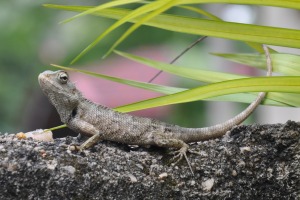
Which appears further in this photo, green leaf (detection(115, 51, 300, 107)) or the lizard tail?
the lizard tail

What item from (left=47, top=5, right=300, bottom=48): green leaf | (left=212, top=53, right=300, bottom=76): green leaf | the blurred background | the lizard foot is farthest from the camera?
the blurred background

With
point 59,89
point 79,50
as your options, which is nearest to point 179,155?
point 59,89

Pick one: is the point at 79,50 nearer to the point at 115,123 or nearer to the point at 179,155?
the point at 115,123

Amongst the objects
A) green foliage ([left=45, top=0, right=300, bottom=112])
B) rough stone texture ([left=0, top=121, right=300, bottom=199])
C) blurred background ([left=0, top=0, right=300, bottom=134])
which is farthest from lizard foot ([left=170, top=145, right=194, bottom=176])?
blurred background ([left=0, top=0, right=300, bottom=134])

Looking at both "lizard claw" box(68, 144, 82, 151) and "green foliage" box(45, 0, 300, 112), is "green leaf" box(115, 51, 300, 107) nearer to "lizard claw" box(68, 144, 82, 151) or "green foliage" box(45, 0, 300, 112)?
"green foliage" box(45, 0, 300, 112)

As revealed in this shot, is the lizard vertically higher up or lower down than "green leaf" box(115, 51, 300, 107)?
lower down

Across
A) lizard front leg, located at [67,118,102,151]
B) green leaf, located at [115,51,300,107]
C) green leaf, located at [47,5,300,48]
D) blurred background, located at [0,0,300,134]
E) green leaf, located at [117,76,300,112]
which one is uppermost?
green leaf, located at [47,5,300,48]

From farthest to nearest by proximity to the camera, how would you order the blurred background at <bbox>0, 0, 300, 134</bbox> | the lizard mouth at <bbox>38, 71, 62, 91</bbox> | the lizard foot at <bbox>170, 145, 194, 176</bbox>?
the blurred background at <bbox>0, 0, 300, 134</bbox>
the lizard mouth at <bbox>38, 71, 62, 91</bbox>
the lizard foot at <bbox>170, 145, 194, 176</bbox>
